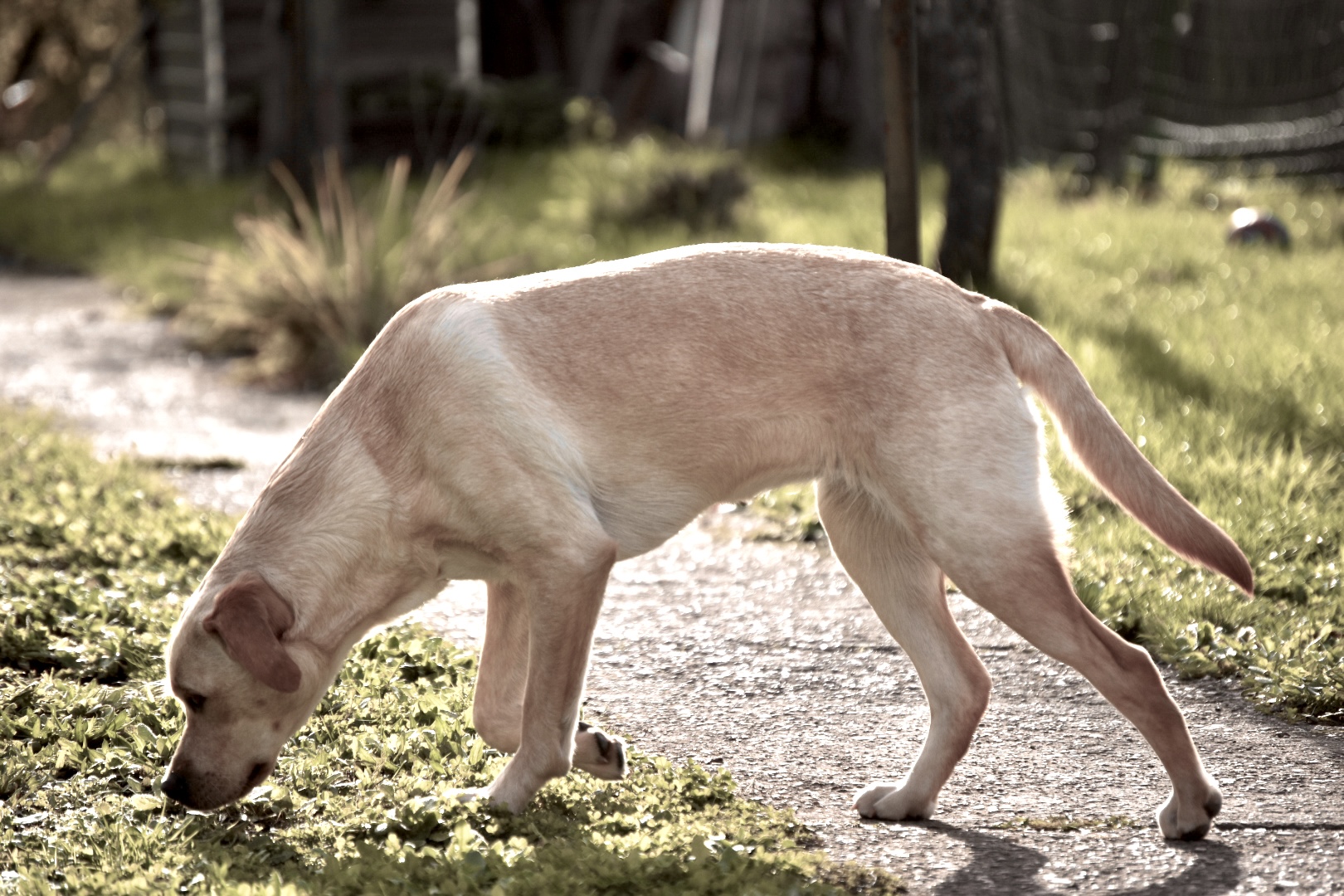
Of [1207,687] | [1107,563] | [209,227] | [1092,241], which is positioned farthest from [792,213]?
[1207,687]

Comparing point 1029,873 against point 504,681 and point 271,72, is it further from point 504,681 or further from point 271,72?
point 271,72

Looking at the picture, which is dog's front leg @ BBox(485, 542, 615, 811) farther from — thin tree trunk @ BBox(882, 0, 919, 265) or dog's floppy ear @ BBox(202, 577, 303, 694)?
thin tree trunk @ BBox(882, 0, 919, 265)

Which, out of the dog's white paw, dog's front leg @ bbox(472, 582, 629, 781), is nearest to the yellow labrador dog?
the dog's white paw

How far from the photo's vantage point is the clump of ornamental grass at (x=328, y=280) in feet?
27.3

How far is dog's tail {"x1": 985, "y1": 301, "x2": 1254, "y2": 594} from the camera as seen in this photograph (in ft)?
10.5

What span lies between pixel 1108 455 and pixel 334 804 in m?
1.94

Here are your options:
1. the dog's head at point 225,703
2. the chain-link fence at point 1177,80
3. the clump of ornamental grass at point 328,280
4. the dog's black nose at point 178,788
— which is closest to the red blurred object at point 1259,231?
the chain-link fence at point 1177,80

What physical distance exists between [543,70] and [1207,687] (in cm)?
1521

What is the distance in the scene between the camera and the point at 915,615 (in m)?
3.59

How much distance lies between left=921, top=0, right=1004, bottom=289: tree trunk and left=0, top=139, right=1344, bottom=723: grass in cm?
27

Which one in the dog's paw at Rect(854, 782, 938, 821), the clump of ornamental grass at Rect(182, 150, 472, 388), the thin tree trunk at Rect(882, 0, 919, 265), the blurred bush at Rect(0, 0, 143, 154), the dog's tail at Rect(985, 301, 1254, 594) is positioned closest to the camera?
the dog's tail at Rect(985, 301, 1254, 594)

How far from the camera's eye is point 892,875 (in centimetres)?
302

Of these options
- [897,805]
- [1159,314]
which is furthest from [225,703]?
[1159,314]

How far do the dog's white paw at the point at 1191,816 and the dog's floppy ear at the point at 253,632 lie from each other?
1.90m
